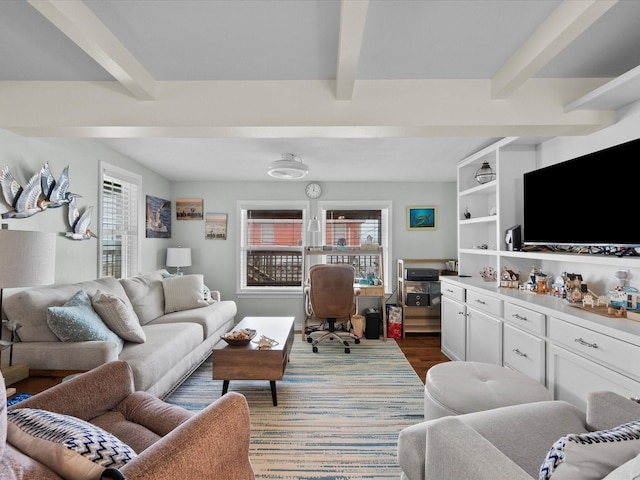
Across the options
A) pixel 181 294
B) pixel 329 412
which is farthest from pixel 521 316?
pixel 181 294

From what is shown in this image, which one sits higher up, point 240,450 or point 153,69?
point 153,69

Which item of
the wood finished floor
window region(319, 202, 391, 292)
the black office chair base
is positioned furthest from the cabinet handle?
window region(319, 202, 391, 292)

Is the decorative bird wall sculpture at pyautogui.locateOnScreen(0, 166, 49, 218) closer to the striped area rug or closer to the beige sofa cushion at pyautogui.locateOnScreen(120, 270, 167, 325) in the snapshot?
the beige sofa cushion at pyautogui.locateOnScreen(120, 270, 167, 325)

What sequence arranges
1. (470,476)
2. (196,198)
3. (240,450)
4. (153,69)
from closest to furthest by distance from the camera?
1. (470,476)
2. (240,450)
3. (153,69)
4. (196,198)

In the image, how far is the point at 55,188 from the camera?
2.78 metres

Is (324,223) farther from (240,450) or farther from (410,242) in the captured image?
(240,450)

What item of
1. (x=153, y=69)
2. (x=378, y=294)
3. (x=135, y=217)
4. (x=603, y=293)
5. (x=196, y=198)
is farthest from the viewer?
(x=196, y=198)

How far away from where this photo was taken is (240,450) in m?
1.19

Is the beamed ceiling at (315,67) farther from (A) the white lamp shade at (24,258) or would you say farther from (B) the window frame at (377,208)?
(B) the window frame at (377,208)

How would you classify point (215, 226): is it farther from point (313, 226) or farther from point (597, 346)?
point (597, 346)

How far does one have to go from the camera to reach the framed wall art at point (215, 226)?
17.0 feet

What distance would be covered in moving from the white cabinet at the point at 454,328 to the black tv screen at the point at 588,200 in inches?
41.4

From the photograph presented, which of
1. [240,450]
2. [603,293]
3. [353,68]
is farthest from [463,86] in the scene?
[240,450]

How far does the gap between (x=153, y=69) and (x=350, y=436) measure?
272 centimetres
